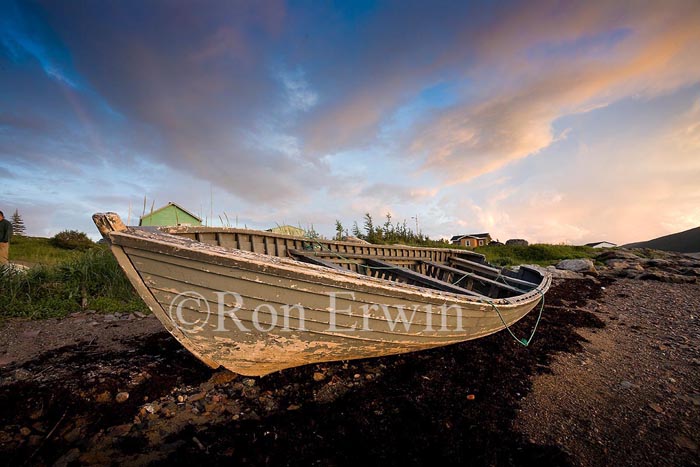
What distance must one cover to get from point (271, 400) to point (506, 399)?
2880mm

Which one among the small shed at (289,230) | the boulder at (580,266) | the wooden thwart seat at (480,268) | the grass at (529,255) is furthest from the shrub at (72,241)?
the boulder at (580,266)

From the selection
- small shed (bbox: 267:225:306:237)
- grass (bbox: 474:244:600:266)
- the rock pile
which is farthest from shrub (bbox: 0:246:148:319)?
grass (bbox: 474:244:600:266)

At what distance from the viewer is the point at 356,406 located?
134 inches

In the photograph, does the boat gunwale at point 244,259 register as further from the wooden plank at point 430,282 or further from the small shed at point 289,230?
the small shed at point 289,230

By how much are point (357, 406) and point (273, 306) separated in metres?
1.61

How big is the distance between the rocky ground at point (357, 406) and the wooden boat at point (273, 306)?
504 millimetres

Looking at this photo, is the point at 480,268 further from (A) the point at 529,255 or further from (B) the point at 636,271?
(A) the point at 529,255

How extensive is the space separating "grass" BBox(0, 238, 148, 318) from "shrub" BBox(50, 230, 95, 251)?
Answer: 11615 mm

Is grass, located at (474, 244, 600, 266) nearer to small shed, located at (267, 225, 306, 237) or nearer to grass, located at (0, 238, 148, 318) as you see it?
small shed, located at (267, 225, 306, 237)

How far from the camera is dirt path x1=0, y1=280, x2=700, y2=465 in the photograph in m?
2.67

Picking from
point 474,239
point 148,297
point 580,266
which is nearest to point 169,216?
point 148,297

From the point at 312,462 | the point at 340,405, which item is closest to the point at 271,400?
the point at 340,405

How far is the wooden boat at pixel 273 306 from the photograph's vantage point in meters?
2.67

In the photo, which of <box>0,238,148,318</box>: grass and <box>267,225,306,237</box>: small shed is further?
<box>267,225,306,237</box>: small shed
